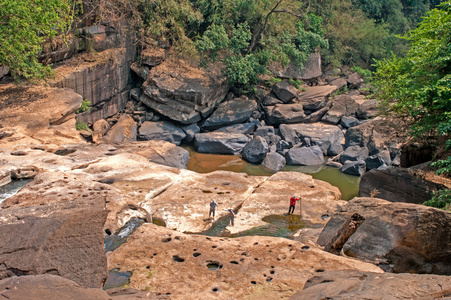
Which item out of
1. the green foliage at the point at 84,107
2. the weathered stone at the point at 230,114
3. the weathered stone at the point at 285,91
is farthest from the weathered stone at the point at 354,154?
the green foliage at the point at 84,107

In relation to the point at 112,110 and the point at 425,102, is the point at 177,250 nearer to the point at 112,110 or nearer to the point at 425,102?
the point at 425,102

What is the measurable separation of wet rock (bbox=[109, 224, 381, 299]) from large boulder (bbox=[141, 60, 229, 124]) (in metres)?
16.1

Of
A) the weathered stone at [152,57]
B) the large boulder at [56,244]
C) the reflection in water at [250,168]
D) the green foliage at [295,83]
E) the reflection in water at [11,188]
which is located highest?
the weathered stone at [152,57]

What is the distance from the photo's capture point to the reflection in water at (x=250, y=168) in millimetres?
20641

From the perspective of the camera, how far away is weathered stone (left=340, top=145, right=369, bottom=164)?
73.9 ft

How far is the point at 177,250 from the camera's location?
29.7 ft

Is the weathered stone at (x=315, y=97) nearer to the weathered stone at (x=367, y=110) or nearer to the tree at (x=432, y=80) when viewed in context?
the weathered stone at (x=367, y=110)

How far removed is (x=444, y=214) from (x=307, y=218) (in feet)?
19.9

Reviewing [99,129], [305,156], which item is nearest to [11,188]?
[99,129]

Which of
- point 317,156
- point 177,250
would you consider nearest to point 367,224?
point 177,250

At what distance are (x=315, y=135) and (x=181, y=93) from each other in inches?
354

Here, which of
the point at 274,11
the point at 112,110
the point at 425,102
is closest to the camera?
the point at 425,102

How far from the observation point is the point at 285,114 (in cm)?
2681

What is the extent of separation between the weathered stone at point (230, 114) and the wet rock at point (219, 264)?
16509mm
